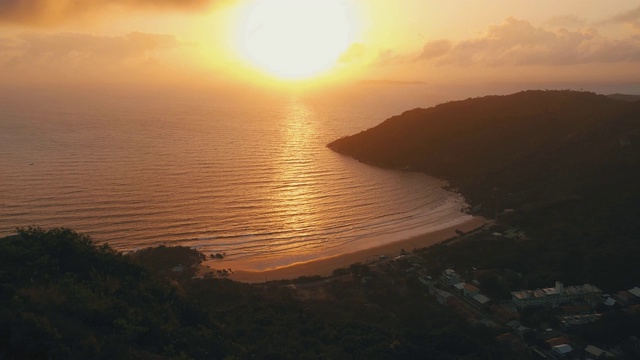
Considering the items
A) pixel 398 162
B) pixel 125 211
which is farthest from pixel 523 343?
pixel 398 162

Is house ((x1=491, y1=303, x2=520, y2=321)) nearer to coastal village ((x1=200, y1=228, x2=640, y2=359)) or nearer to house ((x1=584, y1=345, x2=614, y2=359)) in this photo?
coastal village ((x1=200, y1=228, x2=640, y2=359))

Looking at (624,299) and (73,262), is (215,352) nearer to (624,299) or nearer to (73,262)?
(73,262)

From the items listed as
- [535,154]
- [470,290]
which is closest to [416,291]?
[470,290]

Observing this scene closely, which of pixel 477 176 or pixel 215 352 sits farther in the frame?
pixel 477 176

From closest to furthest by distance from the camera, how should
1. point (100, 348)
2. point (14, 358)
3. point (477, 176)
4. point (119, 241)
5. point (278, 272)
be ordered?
1. point (14, 358)
2. point (100, 348)
3. point (278, 272)
4. point (119, 241)
5. point (477, 176)

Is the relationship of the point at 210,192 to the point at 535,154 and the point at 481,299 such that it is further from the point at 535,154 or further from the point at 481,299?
the point at 535,154

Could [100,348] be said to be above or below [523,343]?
above
